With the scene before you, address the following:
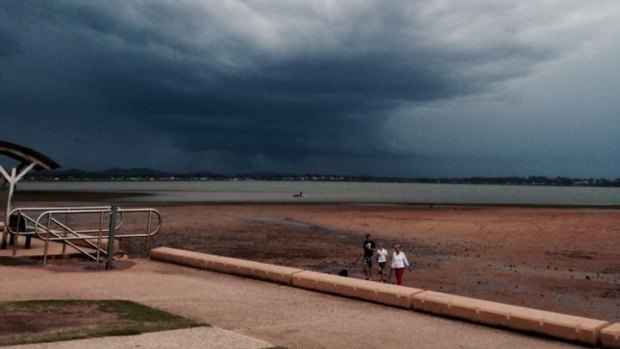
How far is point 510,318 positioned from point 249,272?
16.3ft

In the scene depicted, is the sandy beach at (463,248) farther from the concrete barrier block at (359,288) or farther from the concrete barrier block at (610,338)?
the concrete barrier block at (610,338)

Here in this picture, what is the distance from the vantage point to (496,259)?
1973cm

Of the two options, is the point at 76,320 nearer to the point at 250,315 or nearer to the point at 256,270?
the point at 250,315

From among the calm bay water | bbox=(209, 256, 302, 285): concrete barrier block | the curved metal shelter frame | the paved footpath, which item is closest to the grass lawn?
the paved footpath

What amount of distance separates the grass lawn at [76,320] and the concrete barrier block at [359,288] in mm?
2746

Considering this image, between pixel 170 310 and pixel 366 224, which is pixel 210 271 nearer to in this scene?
pixel 170 310

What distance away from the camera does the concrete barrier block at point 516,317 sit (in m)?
6.39

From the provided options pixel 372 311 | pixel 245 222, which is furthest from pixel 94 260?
pixel 245 222

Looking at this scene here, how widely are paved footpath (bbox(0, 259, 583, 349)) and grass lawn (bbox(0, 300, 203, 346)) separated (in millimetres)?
278

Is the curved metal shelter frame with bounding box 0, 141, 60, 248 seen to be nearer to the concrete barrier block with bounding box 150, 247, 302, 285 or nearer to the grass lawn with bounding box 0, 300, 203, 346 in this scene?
the concrete barrier block with bounding box 150, 247, 302, 285

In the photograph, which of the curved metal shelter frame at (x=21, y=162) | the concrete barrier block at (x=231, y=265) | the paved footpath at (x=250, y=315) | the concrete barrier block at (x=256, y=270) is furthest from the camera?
the curved metal shelter frame at (x=21, y=162)

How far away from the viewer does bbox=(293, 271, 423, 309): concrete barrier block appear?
8.04 m

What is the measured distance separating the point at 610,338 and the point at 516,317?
108cm

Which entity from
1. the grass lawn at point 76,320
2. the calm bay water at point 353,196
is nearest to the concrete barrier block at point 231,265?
the grass lawn at point 76,320
